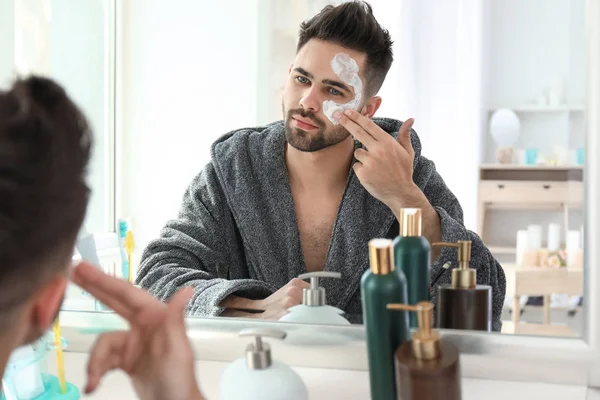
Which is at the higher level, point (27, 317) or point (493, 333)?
point (27, 317)

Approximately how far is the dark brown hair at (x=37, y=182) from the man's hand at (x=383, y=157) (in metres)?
0.53

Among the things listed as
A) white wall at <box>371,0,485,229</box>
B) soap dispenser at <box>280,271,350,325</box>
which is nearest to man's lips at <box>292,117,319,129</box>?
white wall at <box>371,0,485,229</box>

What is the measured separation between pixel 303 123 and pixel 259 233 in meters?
0.17

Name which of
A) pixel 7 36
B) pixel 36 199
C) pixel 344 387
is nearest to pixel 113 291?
pixel 36 199

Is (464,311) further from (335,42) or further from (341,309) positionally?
(335,42)

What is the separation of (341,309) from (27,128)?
23.9 inches

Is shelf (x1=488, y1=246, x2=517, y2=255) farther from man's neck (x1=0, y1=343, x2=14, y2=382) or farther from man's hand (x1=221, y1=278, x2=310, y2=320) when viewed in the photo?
man's neck (x1=0, y1=343, x2=14, y2=382)

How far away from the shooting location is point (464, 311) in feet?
2.76

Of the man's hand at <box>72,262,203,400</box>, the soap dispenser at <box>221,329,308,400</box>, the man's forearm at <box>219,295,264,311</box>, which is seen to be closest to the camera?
the man's hand at <box>72,262,203,400</box>

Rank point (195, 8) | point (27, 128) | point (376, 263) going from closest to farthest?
1. point (27, 128)
2. point (376, 263)
3. point (195, 8)

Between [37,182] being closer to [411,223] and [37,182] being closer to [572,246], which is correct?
[411,223]

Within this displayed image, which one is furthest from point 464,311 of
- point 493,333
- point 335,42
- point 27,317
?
point 27,317

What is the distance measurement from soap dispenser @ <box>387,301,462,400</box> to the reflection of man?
0.24 meters

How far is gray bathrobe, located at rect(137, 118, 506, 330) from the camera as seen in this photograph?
87 cm
